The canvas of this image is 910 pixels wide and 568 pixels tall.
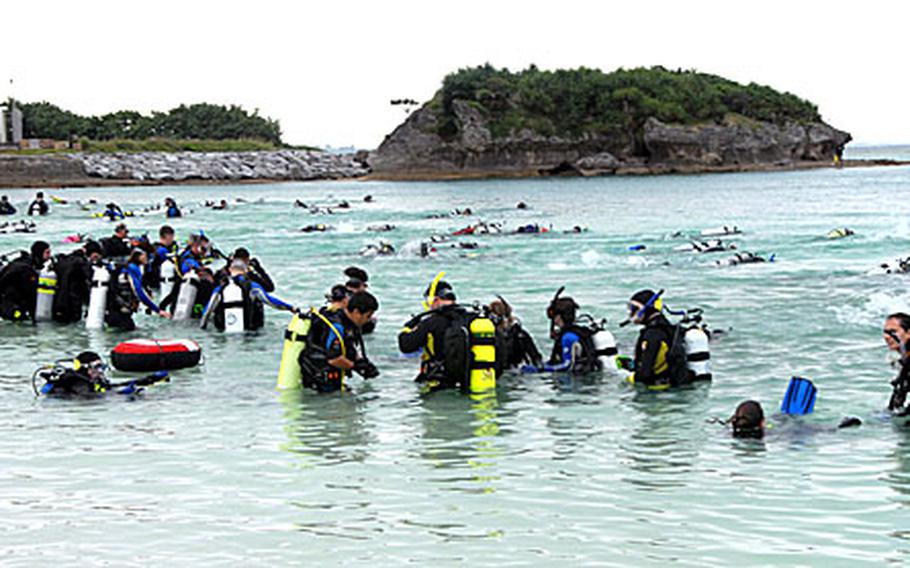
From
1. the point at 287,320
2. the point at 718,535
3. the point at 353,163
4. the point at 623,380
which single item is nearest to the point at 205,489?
the point at 718,535

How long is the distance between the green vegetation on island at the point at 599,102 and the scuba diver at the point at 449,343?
397 feet

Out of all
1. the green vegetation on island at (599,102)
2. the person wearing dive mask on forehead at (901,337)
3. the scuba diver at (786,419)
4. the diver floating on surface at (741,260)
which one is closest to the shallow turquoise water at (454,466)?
the scuba diver at (786,419)

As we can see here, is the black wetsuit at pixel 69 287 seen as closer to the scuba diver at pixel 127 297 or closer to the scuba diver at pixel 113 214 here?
the scuba diver at pixel 127 297

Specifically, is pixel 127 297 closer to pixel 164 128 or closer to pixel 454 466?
pixel 454 466

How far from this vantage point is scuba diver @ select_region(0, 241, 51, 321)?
1681 cm

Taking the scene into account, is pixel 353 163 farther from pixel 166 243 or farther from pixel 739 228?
pixel 166 243

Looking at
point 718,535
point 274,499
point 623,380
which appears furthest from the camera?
point 623,380

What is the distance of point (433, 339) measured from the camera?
418 inches

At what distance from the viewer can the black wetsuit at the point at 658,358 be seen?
34.4 ft

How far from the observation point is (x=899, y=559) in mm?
6141

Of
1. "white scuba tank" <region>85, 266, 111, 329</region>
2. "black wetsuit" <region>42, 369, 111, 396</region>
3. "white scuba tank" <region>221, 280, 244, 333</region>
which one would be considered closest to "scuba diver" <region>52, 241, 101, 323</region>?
"white scuba tank" <region>85, 266, 111, 329</region>

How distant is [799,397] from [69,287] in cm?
1089

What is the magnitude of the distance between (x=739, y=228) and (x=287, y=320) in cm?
2631

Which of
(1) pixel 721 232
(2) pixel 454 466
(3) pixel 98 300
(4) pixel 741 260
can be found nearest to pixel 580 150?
(1) pixel 721 232
